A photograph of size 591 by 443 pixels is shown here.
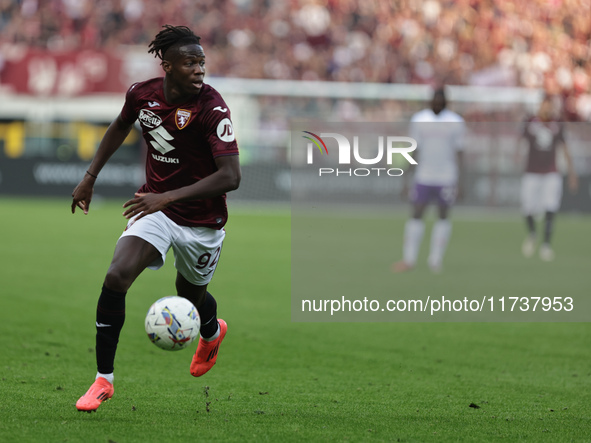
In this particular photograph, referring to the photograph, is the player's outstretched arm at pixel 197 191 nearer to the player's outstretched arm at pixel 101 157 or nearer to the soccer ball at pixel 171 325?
the soccer ball at pixel 171 325

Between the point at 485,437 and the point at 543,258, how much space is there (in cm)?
1027

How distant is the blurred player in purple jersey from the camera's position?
1266cm

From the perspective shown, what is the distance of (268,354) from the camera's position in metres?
7.17

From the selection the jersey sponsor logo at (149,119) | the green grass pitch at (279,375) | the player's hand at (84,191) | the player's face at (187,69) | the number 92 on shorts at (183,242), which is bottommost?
the green grass pitch at (279,375)

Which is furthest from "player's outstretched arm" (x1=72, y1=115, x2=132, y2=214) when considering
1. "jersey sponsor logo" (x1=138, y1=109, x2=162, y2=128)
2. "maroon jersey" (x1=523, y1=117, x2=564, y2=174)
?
"maroon jersey" (x1=523, y1=117, x2=564, y2=174)

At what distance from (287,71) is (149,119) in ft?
65.3

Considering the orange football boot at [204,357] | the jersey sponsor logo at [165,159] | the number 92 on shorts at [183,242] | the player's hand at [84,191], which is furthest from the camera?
the orange football boot at [204,357]

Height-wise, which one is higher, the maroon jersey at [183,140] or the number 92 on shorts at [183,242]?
the maroon jersey at [183,140]

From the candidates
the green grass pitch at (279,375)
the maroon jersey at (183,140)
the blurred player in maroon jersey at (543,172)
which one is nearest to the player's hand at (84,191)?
the maroon jersey at (183,140)

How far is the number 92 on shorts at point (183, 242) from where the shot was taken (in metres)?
5.33

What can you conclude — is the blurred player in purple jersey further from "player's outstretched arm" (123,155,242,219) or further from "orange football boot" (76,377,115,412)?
"orange football boot" (76,377,115,412)

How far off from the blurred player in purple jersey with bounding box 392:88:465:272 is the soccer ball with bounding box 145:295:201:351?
7.74 metres

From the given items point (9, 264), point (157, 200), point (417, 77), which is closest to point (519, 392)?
point (157, 200)

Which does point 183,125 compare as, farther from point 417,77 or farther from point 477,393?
point 417,77
